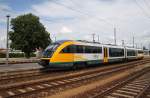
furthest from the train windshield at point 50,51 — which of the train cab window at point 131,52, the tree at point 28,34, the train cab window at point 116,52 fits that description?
the tree at point 28,34

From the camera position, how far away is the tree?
5516cm

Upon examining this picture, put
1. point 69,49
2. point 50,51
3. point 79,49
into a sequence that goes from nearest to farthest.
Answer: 1. point 50,51
2. point 69,49
3. point 79,49

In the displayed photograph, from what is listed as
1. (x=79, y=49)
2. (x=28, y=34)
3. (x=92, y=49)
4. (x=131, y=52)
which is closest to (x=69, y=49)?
(x=79, y=49)

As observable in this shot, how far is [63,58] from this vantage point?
1995 centimetres

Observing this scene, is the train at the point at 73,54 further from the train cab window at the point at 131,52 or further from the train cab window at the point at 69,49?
the train cab window at the point at 131,52

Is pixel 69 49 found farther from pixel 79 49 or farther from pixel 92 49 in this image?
pixel 92 49

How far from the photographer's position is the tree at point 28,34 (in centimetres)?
5516

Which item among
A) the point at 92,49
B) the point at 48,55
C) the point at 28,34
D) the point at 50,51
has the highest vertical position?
the point at 28,34

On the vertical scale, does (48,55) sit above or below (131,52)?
below

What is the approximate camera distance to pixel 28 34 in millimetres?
55719

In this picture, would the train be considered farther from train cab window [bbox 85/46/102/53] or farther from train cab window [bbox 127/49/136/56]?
train cab window [bbox 127/49/136/56]

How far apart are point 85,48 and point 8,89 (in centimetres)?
1356

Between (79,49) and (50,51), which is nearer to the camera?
(50,51)

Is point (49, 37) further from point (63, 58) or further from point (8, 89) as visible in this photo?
point (8, 89)
